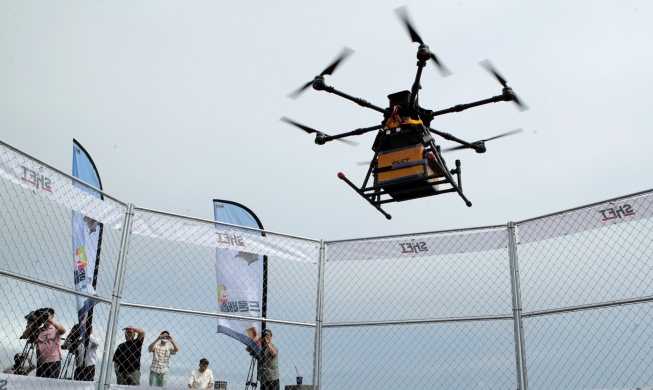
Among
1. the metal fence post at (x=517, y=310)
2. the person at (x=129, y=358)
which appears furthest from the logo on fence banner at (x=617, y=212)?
the person at (x=129, y=358)

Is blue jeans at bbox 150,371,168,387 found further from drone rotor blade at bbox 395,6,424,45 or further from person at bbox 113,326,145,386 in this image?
drone rotor blade at bbox 395,6,424,45

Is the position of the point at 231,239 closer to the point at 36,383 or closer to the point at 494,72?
the point at 36,383

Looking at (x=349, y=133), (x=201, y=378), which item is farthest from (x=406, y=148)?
(x=201, y=378)

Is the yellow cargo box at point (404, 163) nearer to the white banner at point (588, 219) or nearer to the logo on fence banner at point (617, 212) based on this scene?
the white banner at point (588, 219)

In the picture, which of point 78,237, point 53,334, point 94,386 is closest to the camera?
point 94,386

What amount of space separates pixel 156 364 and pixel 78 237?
275 cm

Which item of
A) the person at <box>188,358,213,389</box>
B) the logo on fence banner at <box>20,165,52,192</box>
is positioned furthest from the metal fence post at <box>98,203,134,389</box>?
the person at <box>188,358,213,389</box>

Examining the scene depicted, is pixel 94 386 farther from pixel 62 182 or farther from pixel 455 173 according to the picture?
pixel 455 173

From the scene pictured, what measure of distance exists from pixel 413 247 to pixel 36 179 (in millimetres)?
4687

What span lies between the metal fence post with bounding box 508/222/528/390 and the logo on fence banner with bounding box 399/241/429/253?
3.89 ft

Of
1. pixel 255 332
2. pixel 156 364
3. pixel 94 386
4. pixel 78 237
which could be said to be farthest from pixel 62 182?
pixel 156 364

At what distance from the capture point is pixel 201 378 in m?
10.1

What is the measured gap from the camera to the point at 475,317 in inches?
264

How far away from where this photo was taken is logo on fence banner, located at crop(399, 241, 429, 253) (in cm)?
763
